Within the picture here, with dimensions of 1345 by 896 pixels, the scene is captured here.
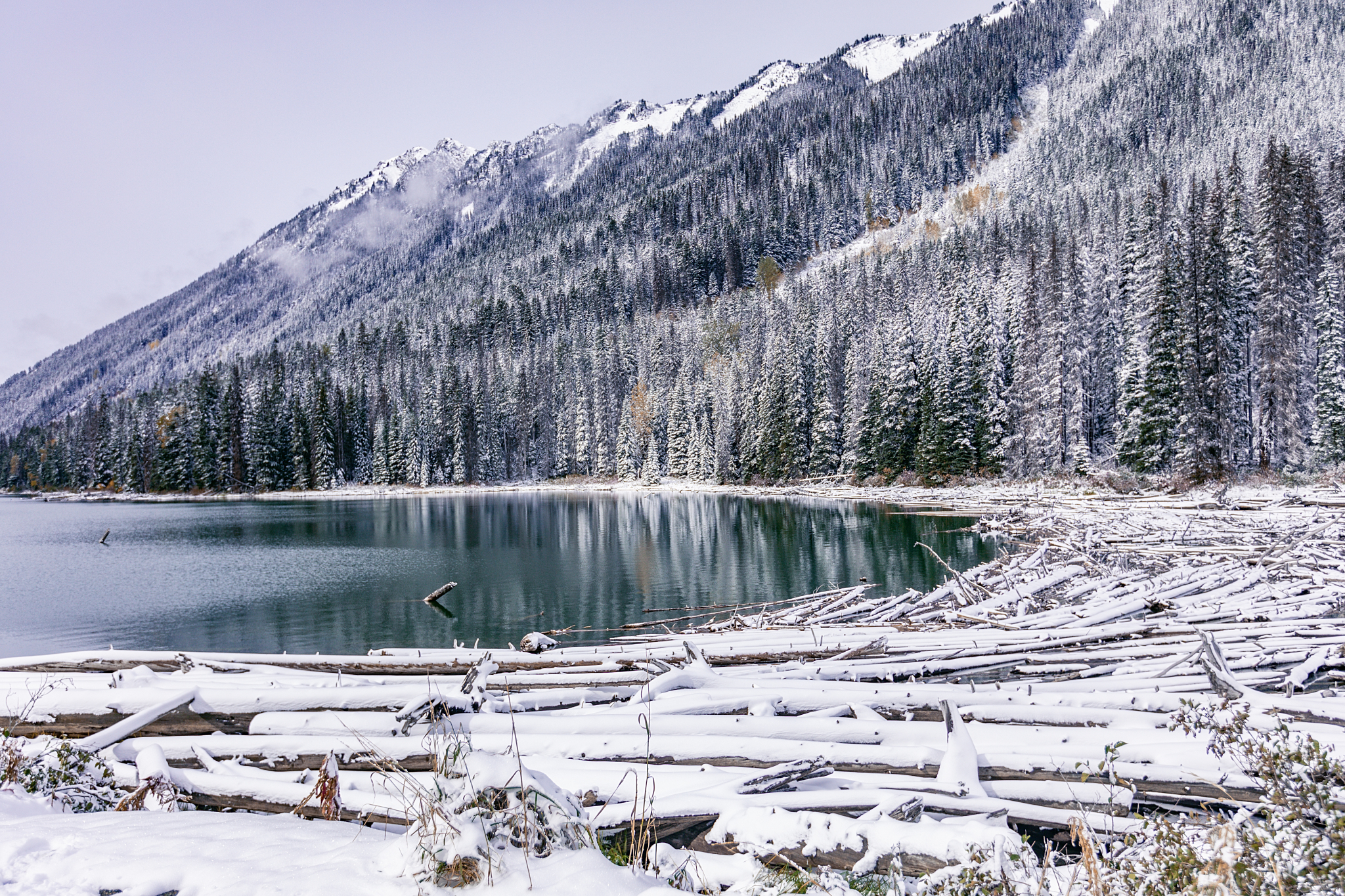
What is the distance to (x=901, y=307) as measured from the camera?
204ft

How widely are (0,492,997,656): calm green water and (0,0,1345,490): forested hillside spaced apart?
15430mm

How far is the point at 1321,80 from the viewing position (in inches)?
4099

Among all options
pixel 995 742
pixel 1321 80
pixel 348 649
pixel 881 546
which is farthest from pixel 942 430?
pixel 1321 80

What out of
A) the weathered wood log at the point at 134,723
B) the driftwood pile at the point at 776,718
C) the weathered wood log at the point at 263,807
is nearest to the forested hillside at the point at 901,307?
the driftwood pile at the point at 776,718

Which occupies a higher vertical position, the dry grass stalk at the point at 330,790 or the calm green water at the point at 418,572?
the dry grass stalk at the point at 330,790

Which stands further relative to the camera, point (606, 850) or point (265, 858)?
point (606, 850)

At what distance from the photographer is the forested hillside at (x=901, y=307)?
3619 centimetres

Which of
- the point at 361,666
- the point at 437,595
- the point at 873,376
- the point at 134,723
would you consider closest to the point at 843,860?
the point at 134,723

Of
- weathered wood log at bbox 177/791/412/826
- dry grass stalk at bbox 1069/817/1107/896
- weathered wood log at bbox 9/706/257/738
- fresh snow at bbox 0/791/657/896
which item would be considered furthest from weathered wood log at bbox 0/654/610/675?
dry grass stalk at bbox 1069/817/1107/896

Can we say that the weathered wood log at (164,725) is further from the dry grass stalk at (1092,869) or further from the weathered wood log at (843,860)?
the dry grass stalk at (1092,869)

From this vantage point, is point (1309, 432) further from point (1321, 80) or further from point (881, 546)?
point (1321, 80)

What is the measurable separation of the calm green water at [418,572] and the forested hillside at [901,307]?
15.4m

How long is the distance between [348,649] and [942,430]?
43.0 meters

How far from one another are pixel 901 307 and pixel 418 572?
172ft
